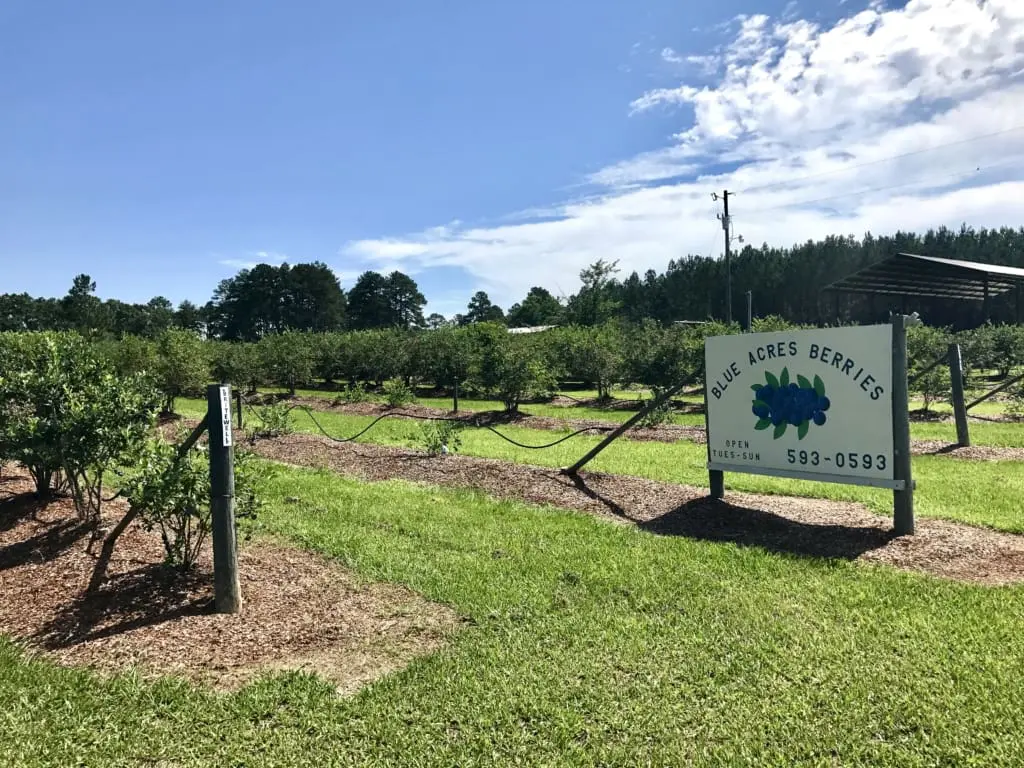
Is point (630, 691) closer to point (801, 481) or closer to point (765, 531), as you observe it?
point (765, 531)

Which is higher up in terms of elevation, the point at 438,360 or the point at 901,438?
the point at 438,360

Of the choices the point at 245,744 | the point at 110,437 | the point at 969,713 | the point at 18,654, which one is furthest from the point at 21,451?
the point at 969,713

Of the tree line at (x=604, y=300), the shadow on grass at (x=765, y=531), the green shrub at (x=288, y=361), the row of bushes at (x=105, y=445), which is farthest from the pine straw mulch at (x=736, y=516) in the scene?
the tree line at (x=604, y=300)

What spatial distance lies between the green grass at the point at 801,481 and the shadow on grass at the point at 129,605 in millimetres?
5800

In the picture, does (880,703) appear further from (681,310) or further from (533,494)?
(681,310)

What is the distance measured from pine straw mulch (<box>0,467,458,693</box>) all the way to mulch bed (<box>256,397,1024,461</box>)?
8.68 meters

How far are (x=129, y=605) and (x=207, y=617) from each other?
22.9 inches

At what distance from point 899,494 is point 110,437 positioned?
6511 millimetres

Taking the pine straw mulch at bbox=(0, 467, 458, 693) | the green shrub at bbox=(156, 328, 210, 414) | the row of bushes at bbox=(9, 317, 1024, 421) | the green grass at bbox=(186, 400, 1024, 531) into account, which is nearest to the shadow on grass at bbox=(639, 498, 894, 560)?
the green grass at bbox=(186, 400, 1024, 531)

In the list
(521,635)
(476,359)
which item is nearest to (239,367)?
(476,359)

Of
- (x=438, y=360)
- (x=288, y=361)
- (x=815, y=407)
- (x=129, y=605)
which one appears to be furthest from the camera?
(x=288, y=361)

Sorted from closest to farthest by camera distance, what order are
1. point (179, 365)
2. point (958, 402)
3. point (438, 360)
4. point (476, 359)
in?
point (958, 402) < point (179, 365) < point (476, 359) < point (438, 360)

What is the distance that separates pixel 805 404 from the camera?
620 cm

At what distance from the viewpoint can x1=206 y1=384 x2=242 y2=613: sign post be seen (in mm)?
3961
